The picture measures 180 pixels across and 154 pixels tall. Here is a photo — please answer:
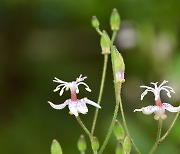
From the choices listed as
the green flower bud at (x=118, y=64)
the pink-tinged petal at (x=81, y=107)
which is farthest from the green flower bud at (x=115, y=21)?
the pink-tinged petal at (x=81, y=107)

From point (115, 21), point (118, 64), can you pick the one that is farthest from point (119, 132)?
point (115, 21)

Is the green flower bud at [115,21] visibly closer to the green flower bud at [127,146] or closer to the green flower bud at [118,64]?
the green flower bud at [118,64]

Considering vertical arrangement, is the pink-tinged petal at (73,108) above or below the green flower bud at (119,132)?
above

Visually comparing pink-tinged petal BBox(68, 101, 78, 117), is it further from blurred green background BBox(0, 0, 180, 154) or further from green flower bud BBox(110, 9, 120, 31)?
blurred green background BBox(0, 0, 180, 154)

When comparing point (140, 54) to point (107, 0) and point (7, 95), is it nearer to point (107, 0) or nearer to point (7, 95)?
point (107, 0)

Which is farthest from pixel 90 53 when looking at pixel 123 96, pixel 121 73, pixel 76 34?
pixel 121 73

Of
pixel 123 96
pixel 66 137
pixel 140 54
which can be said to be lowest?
pixel 66 137
